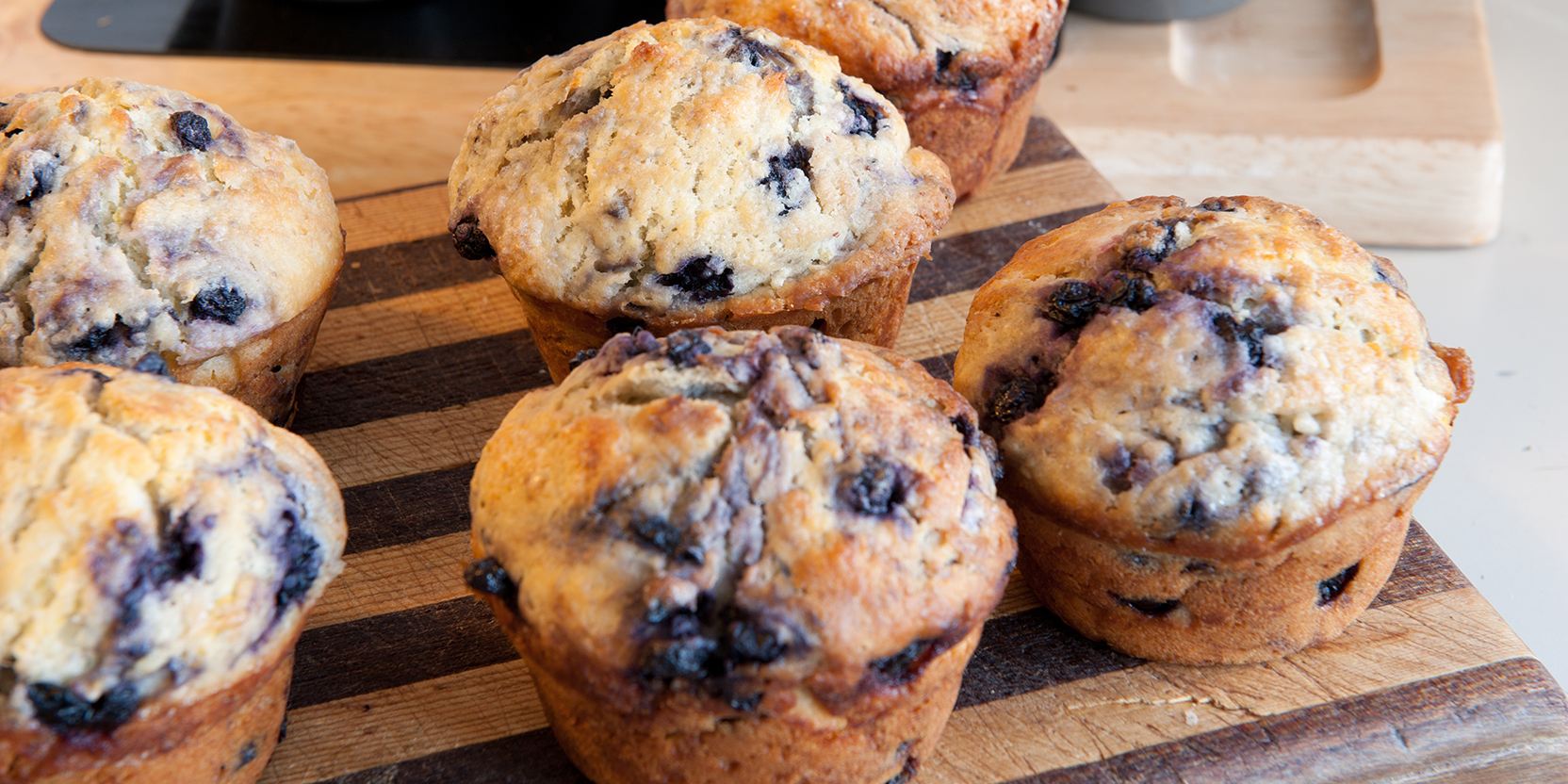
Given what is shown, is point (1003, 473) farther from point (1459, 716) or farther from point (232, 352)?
point (232, 352)

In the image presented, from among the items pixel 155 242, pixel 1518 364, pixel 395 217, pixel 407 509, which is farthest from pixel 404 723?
pixel 1518 364

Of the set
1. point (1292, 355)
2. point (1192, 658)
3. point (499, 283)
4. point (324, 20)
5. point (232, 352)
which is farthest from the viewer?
point (324, 20)

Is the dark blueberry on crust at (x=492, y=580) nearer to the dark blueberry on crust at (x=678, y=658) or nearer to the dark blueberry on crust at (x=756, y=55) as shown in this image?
the dark blueberry on crust at (x=678, y=658)

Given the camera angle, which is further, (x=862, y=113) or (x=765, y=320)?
(x=862, y=113)

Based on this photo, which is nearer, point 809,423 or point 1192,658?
point 809,423

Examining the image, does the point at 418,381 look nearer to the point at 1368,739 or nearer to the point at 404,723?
the point at 404,723

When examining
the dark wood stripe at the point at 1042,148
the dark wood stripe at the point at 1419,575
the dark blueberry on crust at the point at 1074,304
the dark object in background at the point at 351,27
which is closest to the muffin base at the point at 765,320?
the dark blueberry on crust at the point at 1074,304

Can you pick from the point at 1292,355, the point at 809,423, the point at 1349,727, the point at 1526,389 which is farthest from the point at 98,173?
the point at 1526,389

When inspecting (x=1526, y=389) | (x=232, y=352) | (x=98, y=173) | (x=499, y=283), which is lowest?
(x=1526, y=389)
